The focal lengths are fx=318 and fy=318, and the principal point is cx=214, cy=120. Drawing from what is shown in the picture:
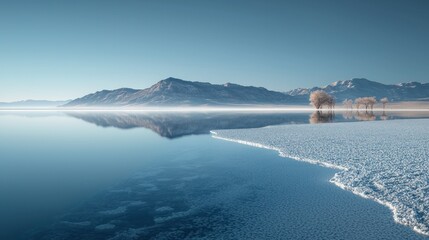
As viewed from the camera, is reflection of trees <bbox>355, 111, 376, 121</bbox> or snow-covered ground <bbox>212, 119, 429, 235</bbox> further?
reflection of trees <bbox>355, 111, 376, 121</bbox>

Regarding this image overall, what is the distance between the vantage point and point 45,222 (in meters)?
11.5

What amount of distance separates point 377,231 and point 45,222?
11.4 meters

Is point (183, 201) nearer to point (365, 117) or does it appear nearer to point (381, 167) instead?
point (381, 167)

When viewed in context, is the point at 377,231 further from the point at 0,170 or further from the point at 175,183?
the point at 0,170

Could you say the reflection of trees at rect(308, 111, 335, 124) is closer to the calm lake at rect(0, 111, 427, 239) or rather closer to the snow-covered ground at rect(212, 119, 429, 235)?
the snow-covered ground at rect(212, 119, 429, 235)

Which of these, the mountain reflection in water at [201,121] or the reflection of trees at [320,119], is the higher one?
the mountain reflection in water at [201,121]

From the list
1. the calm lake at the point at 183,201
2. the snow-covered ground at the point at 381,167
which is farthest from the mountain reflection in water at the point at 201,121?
the calm lake at the point at 183,201

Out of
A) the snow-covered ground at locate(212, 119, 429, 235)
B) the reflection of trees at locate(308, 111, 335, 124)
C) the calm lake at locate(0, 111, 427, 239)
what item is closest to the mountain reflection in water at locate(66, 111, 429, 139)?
the reflection of trees at locate(308, 111, 335, 124)

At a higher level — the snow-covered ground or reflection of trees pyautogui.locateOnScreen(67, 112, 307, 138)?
reflection of trees pyautogui.locateOnScreen(67, 112, 307, 138)

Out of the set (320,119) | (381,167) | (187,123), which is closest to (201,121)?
(187,123)

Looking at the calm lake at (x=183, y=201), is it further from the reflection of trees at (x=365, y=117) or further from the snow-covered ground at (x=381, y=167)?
the reflection of trees at (x=365, y=117)

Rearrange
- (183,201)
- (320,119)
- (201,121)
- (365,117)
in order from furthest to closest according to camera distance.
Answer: (365,117) → (320,119) → (201,121) → (183,201)

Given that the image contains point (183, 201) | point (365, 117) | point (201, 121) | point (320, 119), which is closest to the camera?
point (183, 201)

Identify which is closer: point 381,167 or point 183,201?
point 183,201
